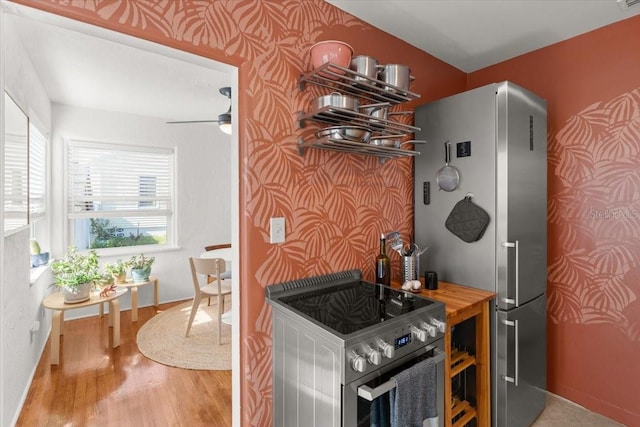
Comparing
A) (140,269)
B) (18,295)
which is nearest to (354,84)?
(18,295)

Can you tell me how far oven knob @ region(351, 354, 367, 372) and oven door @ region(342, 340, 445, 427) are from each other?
0.20 feet

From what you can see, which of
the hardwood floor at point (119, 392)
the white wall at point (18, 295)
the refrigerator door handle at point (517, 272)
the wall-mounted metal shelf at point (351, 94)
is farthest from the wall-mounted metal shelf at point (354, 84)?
the hardwood floor at point (119, 392)

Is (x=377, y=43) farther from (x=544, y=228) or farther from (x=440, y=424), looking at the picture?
(x=440, y=424)

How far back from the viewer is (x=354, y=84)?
1.69 metres

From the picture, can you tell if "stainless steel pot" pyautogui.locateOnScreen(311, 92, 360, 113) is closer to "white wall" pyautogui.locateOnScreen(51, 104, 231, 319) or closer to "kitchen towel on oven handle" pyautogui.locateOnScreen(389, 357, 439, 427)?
"kitchen towel on oven handle" pyautogui.locateOnScreen(389, 357, 439, 427)

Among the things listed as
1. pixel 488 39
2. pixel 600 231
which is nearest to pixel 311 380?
pixel 600 231

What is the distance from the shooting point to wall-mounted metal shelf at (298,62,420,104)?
5.22 feet

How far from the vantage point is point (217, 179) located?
4.96m

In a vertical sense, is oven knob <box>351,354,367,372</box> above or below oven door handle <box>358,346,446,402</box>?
above

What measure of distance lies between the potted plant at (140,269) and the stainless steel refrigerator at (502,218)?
11.1 feet

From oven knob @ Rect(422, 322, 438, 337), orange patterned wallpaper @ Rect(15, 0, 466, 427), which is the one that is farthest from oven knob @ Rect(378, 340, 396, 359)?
orange patterned wallpaper @ Rect(15, 0, 466, 427)

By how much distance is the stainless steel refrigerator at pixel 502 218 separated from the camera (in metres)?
1.85

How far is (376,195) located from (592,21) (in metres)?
1.77

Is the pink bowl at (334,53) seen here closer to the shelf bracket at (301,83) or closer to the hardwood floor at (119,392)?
the shelf bracket at (301,83)
